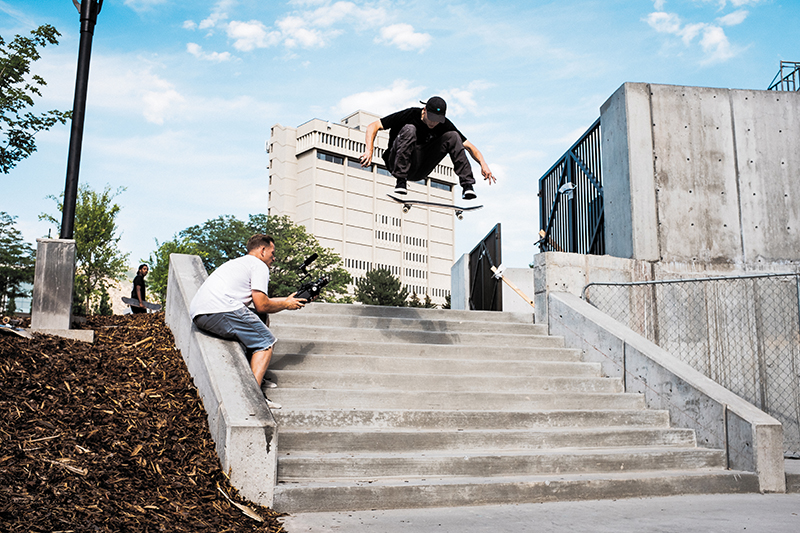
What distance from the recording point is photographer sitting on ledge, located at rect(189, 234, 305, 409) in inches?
210

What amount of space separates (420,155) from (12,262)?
31.0m

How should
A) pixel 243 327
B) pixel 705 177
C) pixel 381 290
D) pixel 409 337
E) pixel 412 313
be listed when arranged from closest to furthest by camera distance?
pixel 243 327
pixel 409 337
pixel 412 313
pixel 705 177
pixel 381 290

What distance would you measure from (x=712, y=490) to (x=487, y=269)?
8077 mm

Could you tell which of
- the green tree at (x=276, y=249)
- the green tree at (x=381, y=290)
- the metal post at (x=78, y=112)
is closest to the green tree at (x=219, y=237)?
the green tree at (x=276, y=249)

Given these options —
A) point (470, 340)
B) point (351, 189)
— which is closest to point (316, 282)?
point (470, 340)

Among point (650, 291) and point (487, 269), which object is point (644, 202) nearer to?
point (650, 291)

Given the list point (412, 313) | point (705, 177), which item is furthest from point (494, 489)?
point (705, 177)

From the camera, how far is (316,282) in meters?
5.57

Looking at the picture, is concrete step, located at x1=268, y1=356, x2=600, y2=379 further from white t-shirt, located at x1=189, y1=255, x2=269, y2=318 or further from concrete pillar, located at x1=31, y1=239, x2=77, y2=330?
concrete pillar, located at x1=31, y1=239, x2=77, y2=330

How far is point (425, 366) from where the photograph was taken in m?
6.50

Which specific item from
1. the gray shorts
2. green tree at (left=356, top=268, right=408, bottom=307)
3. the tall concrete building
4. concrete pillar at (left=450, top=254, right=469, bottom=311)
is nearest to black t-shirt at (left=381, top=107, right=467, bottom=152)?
the gray shorts

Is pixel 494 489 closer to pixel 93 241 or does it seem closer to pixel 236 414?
pixel 236 414

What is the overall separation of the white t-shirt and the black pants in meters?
2.29

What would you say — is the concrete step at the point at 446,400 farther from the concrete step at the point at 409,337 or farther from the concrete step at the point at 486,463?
the concrete step at the point at 409,337
